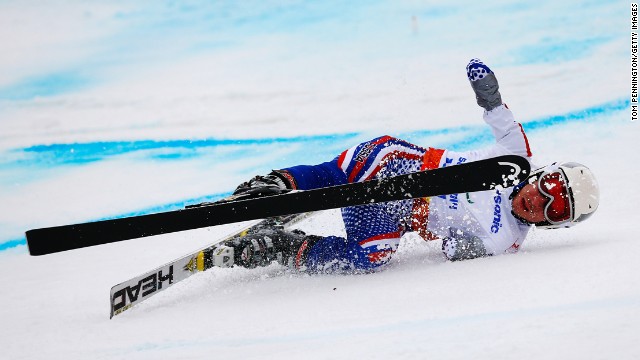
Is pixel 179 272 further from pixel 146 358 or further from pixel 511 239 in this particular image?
pixel 511 239

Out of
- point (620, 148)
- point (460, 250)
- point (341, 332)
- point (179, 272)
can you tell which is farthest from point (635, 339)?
point (620, 148)

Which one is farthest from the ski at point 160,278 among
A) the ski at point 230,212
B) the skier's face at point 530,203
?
the skier's face at point 530,203

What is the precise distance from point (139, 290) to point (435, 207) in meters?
1.18

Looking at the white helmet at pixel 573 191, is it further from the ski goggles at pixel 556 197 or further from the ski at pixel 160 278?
the ski at pixel 160 278

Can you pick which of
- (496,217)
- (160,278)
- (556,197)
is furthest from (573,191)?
(160,278)

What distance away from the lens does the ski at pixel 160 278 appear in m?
2.55

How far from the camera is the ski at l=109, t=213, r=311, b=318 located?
2.55 metres

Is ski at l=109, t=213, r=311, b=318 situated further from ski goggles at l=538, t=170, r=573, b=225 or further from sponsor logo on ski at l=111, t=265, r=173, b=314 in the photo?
ski goggles at l=538, t=170, r=573, b=225

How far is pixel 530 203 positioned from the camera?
2.57 m

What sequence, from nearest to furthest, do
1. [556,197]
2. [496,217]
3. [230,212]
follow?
[230,212], [556,197], [496,217]

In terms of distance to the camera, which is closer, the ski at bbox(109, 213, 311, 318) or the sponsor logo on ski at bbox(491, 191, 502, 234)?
the ski at bbox(109, 213, 311, 318)

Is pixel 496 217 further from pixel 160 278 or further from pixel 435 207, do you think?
pixel 160 278

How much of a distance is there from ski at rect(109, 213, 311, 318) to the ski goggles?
4.17 ft

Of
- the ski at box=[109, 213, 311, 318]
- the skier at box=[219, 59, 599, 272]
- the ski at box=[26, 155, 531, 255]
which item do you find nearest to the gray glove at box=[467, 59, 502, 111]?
the skier at box=[219, 59, 599, 272]
